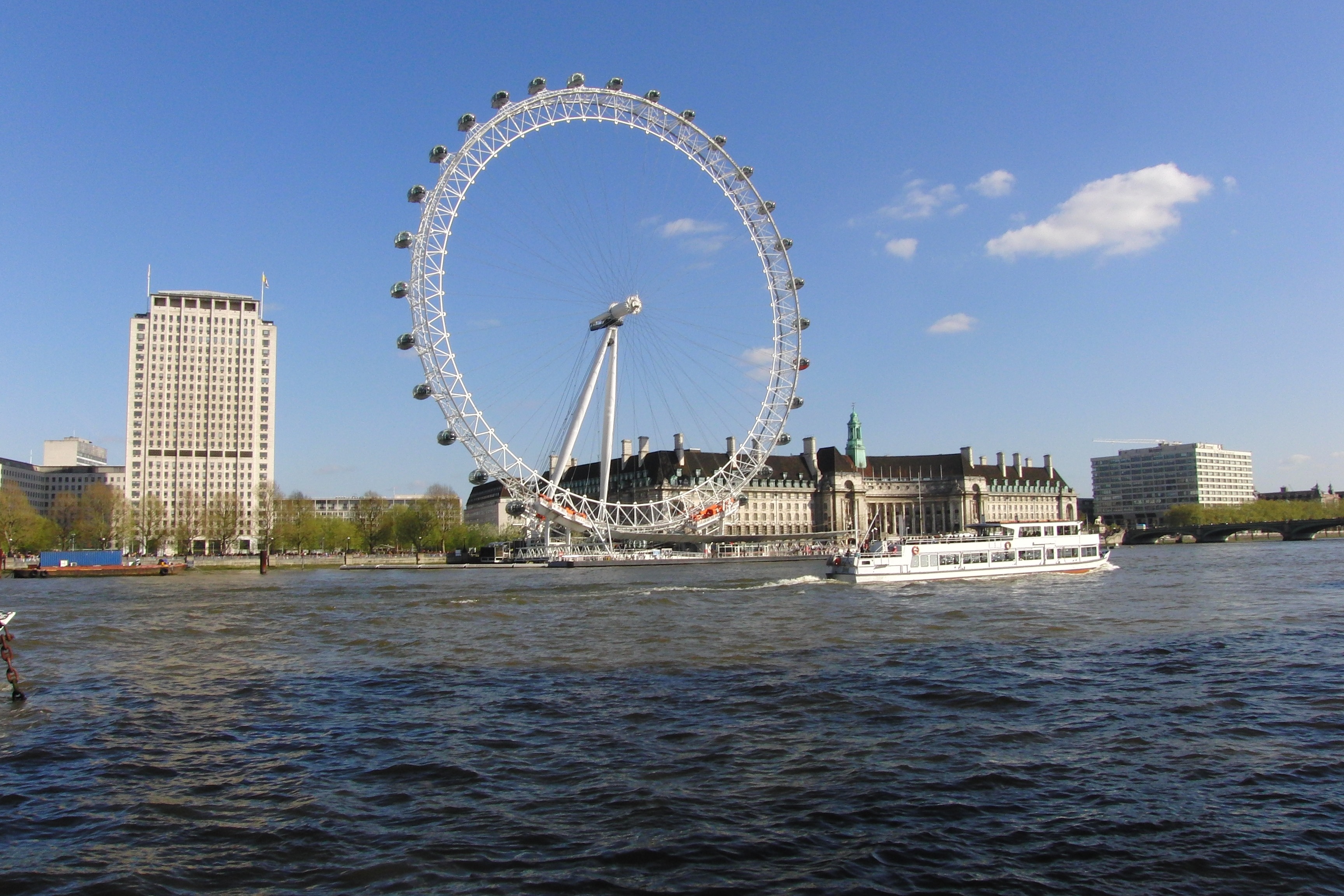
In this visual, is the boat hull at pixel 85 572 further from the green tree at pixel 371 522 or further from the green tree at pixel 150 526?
the green tree at pixel 371 522

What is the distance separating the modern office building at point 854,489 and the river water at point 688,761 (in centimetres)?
12147

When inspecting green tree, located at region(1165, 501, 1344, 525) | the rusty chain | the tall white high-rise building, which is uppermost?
the tall white high-rise building

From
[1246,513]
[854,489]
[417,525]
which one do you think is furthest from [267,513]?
[1246,513]

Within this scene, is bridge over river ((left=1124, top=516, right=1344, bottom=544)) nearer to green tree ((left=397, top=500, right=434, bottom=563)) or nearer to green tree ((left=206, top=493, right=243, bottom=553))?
green tree ((left=397, top=500, right=434, bottom=563))

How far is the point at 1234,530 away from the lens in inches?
5876

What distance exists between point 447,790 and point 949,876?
6592mm

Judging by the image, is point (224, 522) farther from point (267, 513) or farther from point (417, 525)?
point (417, 525)

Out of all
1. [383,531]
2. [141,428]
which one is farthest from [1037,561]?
[141,428]

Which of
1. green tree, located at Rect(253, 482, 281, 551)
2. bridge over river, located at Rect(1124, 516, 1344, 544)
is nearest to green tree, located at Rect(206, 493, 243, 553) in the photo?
green tree, located at Rect(253, 482, 281, 551)

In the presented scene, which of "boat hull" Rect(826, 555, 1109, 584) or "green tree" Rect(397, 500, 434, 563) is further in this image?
"green tree" Rect(397, 500, 434, 563)

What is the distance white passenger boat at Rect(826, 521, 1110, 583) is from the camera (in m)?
58.7

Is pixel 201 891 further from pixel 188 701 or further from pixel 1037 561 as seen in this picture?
pixel 1037 561

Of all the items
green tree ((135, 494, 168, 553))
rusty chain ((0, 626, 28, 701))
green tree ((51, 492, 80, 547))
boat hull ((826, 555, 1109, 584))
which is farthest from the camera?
green tree ((51, 492, 80, 547))

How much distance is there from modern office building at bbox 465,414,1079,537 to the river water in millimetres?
121469
